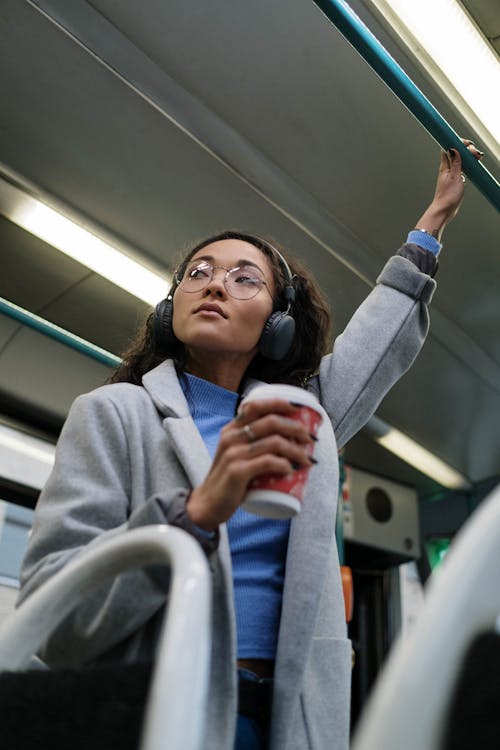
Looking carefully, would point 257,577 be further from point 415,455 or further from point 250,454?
point 415,455

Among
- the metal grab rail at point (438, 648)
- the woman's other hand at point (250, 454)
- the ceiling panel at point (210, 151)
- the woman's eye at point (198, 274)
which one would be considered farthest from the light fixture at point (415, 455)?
the metal grab rail at point (438, 648)

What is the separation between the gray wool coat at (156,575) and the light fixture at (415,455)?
116 inches

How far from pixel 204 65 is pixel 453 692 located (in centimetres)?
218

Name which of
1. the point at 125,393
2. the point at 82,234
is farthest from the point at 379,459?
the point at 125,393

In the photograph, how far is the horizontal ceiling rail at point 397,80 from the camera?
1531 mm

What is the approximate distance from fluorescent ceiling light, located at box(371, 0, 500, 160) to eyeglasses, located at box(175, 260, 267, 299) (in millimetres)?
1006

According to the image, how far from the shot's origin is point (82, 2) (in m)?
2.08

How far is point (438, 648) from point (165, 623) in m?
0.17

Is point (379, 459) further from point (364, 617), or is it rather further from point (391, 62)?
point (391, 62)

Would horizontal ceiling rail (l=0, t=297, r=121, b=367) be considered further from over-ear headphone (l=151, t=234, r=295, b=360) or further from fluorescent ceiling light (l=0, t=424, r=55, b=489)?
over-ear headphone (l=151, t=234, r=295, b=360)

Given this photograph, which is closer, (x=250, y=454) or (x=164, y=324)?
(x=250, y=454)

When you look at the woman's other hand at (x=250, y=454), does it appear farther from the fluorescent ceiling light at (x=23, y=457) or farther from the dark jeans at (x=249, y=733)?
the fluorescent ceiling light at (x=23, y=457)

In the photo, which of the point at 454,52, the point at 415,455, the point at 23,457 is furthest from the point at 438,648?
the point at 415,455

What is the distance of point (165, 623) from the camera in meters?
0.48
